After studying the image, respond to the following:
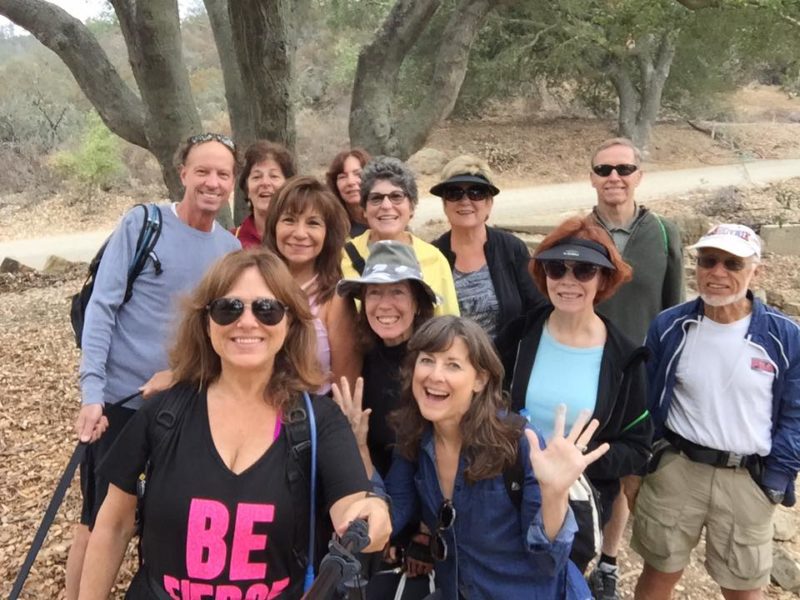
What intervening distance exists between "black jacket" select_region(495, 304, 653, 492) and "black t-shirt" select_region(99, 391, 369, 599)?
39.7 inches

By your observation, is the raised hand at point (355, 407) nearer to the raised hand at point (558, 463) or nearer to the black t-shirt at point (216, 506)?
the black t-shirt at point (216, 506)

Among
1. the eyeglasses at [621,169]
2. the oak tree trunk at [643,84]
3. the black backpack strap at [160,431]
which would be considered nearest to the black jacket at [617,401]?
the eyeglasses at [621,169]

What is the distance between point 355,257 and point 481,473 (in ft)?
4.25

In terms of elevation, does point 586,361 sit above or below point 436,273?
below

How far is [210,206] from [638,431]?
1999mm

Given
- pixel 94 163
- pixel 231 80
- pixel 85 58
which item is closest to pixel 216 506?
pixel 85 58

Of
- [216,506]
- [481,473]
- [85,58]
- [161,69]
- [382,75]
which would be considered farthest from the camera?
[382,75]

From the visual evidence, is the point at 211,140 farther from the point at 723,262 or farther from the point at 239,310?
the point at 723,262

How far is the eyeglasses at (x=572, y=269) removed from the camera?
2611 mm

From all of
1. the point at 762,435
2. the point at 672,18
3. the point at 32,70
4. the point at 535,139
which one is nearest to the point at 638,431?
the point at 762,435

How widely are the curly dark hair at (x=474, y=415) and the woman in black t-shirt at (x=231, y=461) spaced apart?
381mm

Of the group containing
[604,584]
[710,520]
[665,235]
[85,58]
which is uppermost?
[85,58]

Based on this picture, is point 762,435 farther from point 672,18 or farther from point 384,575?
point 672,18

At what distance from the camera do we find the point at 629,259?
135 inches
